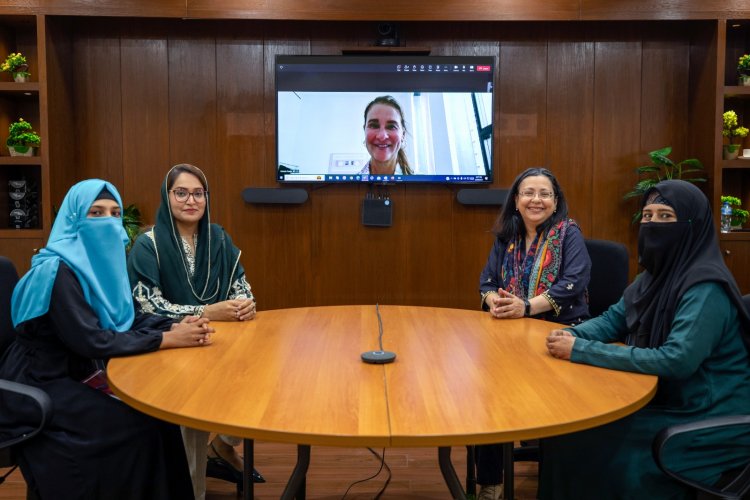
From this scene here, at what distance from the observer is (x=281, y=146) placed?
4.33 m

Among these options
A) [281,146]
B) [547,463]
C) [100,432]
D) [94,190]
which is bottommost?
[547,463]

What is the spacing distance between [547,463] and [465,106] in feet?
9.11

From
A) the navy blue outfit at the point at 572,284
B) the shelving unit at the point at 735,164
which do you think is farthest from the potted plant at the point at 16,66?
the shelving unit at the point at 735,164

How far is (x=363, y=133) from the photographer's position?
4344 millimetres

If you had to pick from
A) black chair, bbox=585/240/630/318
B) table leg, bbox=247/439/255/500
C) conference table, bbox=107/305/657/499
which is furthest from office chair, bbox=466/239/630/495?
table leg, bbox=247/439/255/500

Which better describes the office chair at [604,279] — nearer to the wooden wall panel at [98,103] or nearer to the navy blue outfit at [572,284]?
the navy blue outfit at [572,284]

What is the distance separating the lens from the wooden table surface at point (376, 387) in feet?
4.50

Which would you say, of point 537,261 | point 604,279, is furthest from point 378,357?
point 604,279

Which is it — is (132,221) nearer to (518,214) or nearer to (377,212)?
(377,212)

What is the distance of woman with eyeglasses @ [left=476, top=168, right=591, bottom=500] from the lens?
2.64m

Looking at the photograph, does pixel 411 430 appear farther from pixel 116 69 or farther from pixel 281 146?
pixel 116 69

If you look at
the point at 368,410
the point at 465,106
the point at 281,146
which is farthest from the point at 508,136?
the point at 368,410

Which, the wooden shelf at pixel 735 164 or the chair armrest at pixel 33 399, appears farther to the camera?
the wooden shelf at pixel 735 164

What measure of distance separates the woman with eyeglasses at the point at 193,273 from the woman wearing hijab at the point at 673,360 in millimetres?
1270
